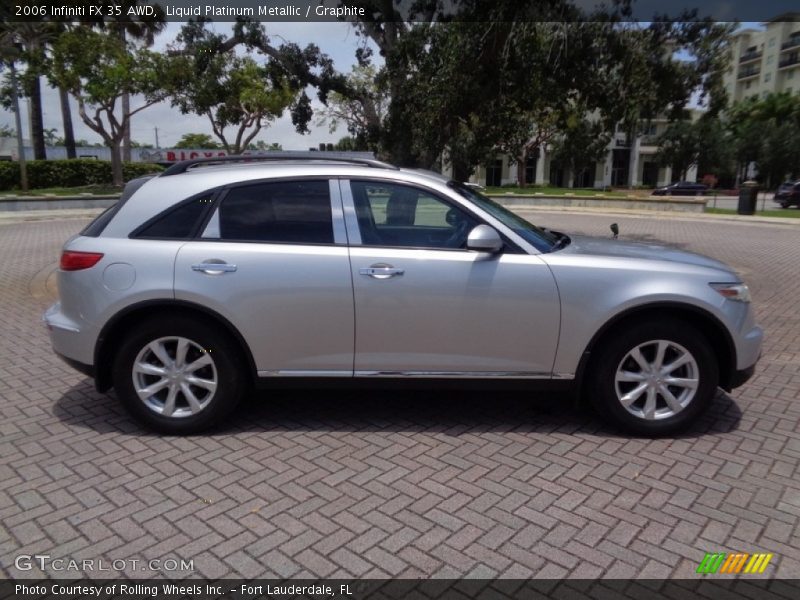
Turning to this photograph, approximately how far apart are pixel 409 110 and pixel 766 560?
1110 centimetres

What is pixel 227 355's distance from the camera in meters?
3.96

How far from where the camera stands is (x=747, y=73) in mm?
88438

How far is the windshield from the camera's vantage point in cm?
412

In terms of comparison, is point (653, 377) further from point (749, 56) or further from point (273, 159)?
point (749, 56)

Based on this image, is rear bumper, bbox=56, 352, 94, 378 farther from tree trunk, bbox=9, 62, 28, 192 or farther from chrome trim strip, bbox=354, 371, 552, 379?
tree trunk, bbox=9, 62, 28, 192

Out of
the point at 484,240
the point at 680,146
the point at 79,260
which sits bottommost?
the point at 79,260

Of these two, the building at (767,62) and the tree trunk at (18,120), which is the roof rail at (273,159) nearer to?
the tree trunk at (18,120)

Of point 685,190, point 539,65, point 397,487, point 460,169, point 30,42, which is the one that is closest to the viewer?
point 397,487

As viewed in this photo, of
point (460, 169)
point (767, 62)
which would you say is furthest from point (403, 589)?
point (767, 62)

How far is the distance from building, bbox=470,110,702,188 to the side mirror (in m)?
64.7

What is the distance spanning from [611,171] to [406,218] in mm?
76872

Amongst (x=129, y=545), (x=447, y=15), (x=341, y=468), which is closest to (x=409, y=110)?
(x=447, y=15)

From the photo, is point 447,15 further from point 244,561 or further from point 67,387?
point 244,561

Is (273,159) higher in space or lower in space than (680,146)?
lower
